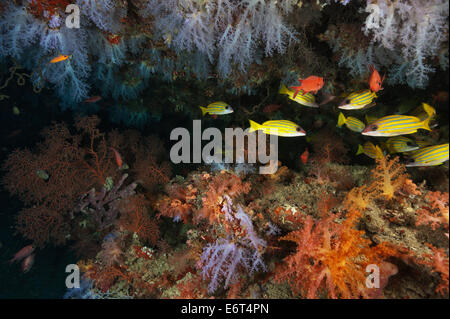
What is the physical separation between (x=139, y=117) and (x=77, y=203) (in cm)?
252

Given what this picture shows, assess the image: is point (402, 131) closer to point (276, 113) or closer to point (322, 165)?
point (322, 165)

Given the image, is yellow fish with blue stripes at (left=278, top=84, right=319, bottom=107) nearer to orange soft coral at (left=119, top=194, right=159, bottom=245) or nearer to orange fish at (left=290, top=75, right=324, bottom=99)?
orange fish at (left=290, top=75, right=324, bottom=99)

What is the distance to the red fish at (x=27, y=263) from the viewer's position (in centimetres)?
423

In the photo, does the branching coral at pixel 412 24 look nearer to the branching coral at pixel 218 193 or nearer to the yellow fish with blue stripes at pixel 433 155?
the yellow fish with blue stripes at pixel 433 155

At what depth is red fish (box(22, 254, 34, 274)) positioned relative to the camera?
4230mm

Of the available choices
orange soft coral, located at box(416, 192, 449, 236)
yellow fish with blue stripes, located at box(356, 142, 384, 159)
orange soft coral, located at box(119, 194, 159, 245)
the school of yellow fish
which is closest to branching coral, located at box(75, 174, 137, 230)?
orange soft coral, located at box(119, 194, 159, 245)

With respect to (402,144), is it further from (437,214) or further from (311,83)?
(311,83)

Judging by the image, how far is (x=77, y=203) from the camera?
422 centimetres

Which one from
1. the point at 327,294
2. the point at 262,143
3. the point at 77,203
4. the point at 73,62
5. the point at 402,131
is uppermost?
the point at 73,62

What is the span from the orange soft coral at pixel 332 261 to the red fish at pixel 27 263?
15.8ft

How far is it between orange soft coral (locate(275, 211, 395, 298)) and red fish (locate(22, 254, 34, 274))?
4809mm

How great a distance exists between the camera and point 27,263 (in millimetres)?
4234

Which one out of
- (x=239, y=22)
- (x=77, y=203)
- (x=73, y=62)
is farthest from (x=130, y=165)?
(x=239, y=22)

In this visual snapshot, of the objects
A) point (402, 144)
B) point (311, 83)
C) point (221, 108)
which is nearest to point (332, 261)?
point (402, 144)
